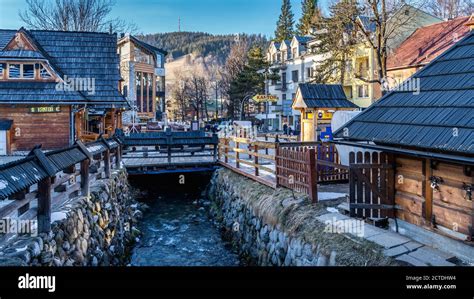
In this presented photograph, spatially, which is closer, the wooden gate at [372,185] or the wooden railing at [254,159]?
the wooden gate at [372,185]

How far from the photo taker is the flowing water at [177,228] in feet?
33.4

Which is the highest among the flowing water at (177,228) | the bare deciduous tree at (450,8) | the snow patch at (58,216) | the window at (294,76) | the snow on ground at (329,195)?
the bare deciduous tree at (450,8)

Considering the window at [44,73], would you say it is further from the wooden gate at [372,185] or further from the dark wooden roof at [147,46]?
the dark wooden roof at [147,46]

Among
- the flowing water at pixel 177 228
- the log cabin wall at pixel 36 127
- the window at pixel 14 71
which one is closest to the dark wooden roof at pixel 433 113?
the flowing water at pixel 177 228

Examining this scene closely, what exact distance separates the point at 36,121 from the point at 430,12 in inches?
1394

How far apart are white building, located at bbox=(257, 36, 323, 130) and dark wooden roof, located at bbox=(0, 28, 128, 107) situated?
74.6 feet

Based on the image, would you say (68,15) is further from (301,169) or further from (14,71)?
(301,169)

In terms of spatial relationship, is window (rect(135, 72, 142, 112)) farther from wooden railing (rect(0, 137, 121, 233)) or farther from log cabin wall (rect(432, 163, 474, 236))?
log cabin wall (rect(432, 163, 474, 236))

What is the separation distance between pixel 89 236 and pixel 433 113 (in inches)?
279

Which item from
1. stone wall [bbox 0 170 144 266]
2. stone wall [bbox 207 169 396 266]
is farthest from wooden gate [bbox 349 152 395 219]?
stone wall [bbox 0 170 144 266]

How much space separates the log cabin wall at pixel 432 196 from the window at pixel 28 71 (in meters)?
20.1

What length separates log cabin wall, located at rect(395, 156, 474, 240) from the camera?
18.9ft
